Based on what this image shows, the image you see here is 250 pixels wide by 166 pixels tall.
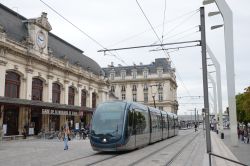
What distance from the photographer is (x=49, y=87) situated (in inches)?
1742

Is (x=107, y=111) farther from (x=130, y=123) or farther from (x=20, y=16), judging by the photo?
(x=20, y=16)

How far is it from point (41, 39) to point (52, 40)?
575cm

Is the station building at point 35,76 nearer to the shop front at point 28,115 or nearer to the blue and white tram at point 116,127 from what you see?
the shop front at point 28,115

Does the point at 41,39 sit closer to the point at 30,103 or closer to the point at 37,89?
the point at 37,89

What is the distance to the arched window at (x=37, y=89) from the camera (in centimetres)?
4147

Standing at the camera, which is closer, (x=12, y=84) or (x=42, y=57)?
(x=12, y=84)

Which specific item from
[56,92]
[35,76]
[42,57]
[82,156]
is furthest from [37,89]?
[82,156]

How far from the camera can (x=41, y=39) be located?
42438mm

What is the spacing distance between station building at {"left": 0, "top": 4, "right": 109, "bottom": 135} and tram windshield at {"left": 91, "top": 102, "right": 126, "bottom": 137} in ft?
42.7

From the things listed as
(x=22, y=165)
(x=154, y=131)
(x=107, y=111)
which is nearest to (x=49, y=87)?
(x=154, y=131)

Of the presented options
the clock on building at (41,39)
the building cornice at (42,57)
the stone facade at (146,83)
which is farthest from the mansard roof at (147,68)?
the clock on building at (41,39)

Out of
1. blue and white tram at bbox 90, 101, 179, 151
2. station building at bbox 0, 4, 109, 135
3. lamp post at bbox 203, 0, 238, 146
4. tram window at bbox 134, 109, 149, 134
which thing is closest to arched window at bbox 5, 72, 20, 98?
station building at bbox 0, 4, 109, 135

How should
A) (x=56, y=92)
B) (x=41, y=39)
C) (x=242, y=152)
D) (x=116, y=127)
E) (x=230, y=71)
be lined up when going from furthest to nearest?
1. (x=56, y=92)
2. (x=41, y=39)
3. (x=230, y=71)
4. (x=242, y=152)
5. (x=116, y=127)

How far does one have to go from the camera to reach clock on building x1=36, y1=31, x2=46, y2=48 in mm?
41688
